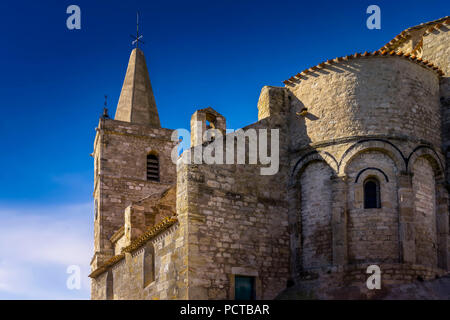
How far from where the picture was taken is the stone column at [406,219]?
16391 millimetres

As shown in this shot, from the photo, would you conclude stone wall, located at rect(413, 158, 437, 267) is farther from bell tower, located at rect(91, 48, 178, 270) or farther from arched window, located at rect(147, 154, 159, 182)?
arched window, located at rect(147, 154, 159, 182)

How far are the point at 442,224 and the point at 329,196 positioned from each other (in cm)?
319

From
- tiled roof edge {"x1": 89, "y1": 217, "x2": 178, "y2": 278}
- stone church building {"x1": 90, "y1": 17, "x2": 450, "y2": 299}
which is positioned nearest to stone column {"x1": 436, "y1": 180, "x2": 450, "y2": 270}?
stone church building {"x1": 90, "y1": 17, "x2": 450, "y2": 299}

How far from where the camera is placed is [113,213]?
29688 mm

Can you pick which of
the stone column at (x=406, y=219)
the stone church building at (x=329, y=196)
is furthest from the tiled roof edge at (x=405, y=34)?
the stone column at (x=406, y=219)

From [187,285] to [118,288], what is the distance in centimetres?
712

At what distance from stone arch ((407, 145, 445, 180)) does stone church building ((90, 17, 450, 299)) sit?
0.03 meters

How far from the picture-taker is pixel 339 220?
16938mm

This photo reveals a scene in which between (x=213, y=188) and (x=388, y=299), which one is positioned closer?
(x=388, y=299)

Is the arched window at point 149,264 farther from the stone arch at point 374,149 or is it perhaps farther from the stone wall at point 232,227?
the stone arch at point 374,149

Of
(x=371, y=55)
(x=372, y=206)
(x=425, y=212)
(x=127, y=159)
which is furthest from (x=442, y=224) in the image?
(x=127, y=159)
